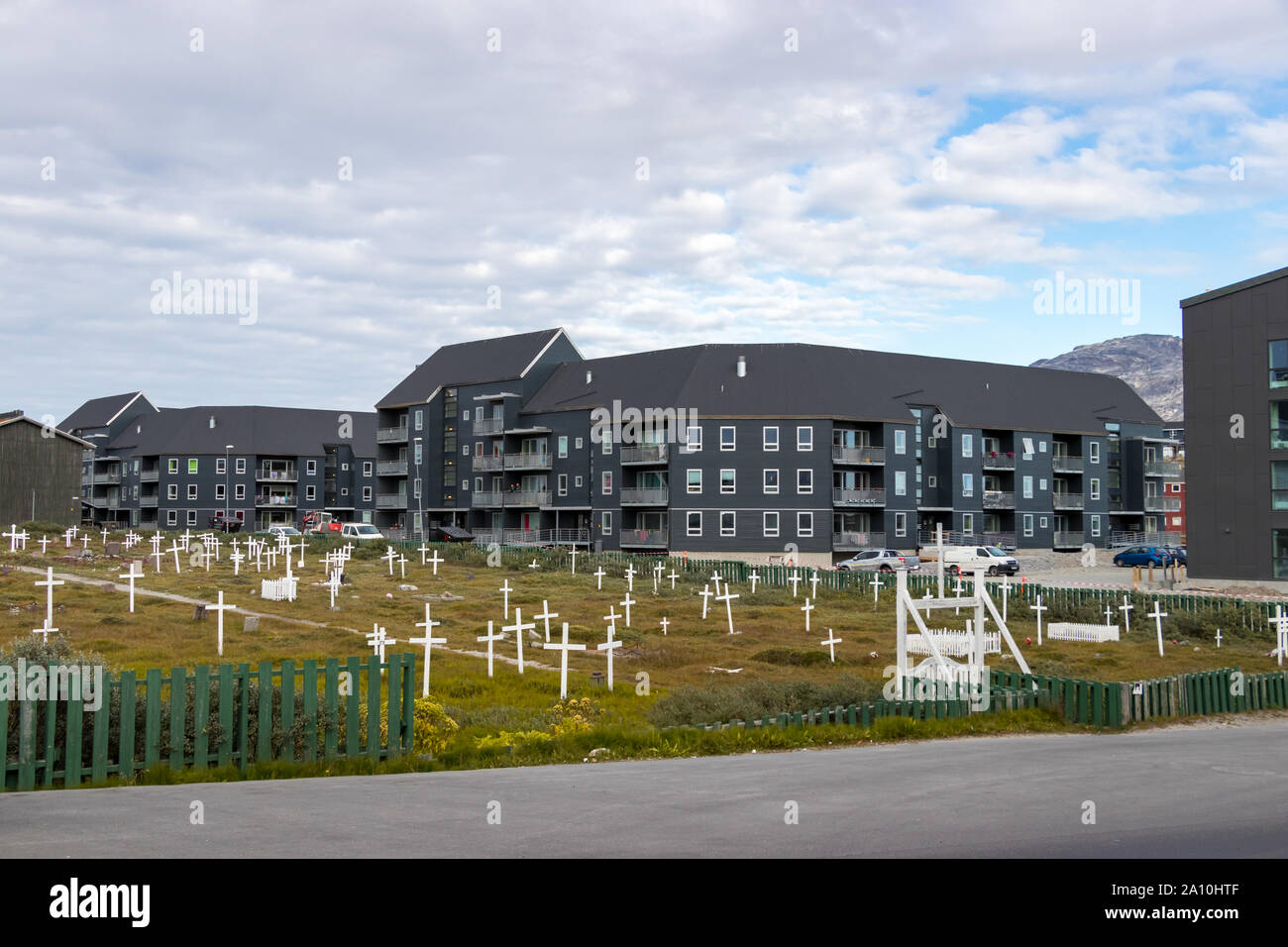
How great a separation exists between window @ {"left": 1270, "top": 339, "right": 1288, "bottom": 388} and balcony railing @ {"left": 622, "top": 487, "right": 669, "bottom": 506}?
34312 mm

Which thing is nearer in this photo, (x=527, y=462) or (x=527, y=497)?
(x=527, y=497)

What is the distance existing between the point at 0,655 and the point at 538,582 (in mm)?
37132

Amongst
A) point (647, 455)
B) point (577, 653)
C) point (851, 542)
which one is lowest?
point (577, 653)

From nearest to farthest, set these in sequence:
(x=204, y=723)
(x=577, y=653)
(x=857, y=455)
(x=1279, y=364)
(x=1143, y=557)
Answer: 1. (x=204, y=723)
2. (x=577, y=653)
3. (x=1279, y=364)
4. (x=857, y=455)
5. (x=1143, y=557)

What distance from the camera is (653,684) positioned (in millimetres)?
23969

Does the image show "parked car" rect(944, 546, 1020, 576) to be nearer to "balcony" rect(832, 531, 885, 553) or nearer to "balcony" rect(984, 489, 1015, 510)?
"balcony" rect(832, 531, 885, 553)

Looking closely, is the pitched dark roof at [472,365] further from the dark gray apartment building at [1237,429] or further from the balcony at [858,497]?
the dark gray apartment building at [1237,429]

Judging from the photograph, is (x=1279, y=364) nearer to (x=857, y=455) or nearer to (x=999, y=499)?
(x=857, y=455)

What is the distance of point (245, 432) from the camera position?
112062 millimetres

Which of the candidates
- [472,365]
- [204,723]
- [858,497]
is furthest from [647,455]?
[204,723]

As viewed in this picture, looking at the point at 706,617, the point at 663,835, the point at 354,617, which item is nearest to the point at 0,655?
the point at 663,835

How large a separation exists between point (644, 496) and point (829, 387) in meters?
14.1

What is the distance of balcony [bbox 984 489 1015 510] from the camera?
266 feet

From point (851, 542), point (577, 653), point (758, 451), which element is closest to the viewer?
point (577, 653)
